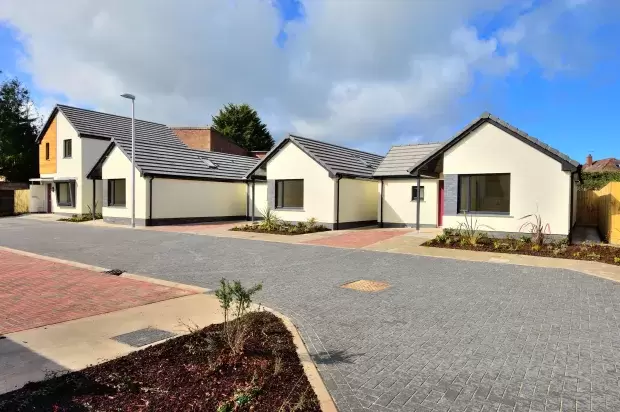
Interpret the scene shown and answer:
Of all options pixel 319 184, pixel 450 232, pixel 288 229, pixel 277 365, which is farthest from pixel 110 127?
pixel 277 365

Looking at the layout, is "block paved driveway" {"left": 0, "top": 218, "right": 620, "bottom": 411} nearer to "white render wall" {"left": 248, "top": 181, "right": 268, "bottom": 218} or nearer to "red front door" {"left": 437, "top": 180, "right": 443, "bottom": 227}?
"red front door" {"left": 437, "top": 180, "right": 443, "bottom": 227}

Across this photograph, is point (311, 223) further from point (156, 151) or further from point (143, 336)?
point (143, 336)

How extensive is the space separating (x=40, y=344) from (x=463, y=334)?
17.7 feet

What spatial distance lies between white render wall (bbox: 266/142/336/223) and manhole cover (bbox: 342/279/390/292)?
1182 centimetres

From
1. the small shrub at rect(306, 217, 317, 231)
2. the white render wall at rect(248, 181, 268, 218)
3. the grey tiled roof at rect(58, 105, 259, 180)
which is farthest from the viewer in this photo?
the white render wall at rect(248, 181, 268, 218)

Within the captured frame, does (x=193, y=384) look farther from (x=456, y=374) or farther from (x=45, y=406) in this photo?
(x=456, y=374)

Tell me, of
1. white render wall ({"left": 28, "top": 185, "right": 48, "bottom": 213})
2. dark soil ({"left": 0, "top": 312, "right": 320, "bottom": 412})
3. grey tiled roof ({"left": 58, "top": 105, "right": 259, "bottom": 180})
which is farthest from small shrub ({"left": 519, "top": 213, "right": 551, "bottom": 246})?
white render wall ({"left": 28, "top": 185, "right": 48, "bottom": 213})

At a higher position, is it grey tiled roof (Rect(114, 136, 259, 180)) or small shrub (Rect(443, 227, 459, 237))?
grey tiled roof (Rect(114, 136, 259, 180))

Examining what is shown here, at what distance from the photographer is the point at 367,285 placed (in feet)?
28.9

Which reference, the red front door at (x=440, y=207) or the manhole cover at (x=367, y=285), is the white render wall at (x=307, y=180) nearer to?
the red front door at (x=440, y=207)

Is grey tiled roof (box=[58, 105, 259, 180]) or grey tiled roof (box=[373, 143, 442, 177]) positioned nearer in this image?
grey tiled roof (box=[373, 143, 442, 177])

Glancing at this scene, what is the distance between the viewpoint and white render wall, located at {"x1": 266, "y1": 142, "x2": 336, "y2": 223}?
21.1 metres

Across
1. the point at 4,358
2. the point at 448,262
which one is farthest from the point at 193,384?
the point at 448,262

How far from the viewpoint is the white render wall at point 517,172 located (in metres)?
15.2
